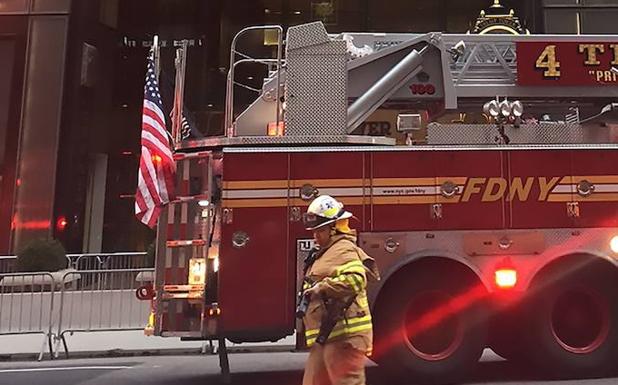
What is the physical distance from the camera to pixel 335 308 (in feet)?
12.8

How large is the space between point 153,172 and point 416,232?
2635 millimetres

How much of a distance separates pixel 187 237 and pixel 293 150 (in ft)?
4.38

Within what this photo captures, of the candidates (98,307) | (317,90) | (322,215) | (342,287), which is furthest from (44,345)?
(342,287)

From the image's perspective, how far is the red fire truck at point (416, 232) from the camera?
6074mm

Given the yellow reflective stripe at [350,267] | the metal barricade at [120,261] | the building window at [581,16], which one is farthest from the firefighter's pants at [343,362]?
the building window at [581,16]

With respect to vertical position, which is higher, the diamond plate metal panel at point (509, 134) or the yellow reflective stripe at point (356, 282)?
the diamond plate metal panel at point (509, 134)

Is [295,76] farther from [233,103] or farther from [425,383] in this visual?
[425,383]

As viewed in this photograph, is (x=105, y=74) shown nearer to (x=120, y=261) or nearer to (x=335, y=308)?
(x=120, y=261)

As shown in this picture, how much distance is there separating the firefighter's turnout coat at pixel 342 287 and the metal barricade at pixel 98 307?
6.03 metres

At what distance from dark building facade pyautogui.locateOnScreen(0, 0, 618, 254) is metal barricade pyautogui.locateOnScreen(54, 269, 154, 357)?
5.78 metres

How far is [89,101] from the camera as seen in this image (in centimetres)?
1948

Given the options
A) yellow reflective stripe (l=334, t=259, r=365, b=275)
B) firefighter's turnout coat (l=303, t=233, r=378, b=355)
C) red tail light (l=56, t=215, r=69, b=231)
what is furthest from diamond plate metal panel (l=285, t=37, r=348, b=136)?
red tail light (l=56, t=215, r=69, b=231)

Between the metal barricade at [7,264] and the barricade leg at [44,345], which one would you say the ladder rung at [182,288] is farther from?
the metal barricade at [7,264]

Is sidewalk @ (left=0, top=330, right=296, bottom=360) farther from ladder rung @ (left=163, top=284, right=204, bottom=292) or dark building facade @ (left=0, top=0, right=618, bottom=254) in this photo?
dark building facade @ (left=0, top=0, right=618, bottom=254)
